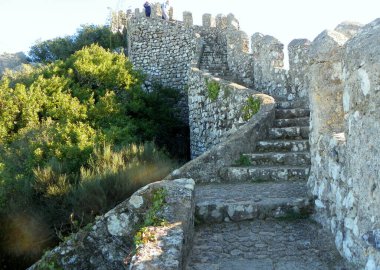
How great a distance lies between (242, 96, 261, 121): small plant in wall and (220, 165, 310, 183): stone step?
244 centimetres

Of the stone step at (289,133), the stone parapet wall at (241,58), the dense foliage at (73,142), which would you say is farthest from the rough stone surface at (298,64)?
the dense foliage at (73,142)

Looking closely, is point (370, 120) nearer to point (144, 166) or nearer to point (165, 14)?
point (144, 166)

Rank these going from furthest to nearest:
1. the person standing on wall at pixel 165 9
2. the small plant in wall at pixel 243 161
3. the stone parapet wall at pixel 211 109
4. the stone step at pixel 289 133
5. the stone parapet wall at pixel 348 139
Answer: the person standing on wall at pixel 165 9
the stone parapet wall at pixel 211 109
the stone step at pixel 289 133
the small plant in wall at pixel 243 161
the stone parapet wall at pixel 348 139

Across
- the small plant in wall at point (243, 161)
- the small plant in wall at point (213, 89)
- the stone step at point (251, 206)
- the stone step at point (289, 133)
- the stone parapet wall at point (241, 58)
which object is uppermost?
the stone parapet wall at point (241, 58)

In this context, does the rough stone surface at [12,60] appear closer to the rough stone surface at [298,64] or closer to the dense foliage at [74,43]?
the dense foliage at [74,43]

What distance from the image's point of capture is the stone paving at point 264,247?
12.4 feet

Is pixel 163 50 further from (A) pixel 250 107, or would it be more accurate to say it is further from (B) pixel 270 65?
(A) pixel 250 107

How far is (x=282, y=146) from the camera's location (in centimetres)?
722

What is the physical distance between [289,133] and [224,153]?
1468 mm

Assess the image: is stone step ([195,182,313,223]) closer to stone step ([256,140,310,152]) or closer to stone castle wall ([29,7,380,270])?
stone castle wall ([29,7,380,270])

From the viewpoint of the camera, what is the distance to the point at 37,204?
805 centimetres

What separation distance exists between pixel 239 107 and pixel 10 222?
5148 millimetres

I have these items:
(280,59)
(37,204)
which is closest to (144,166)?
(37,204)

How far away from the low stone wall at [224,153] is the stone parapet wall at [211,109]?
109 centimetres
